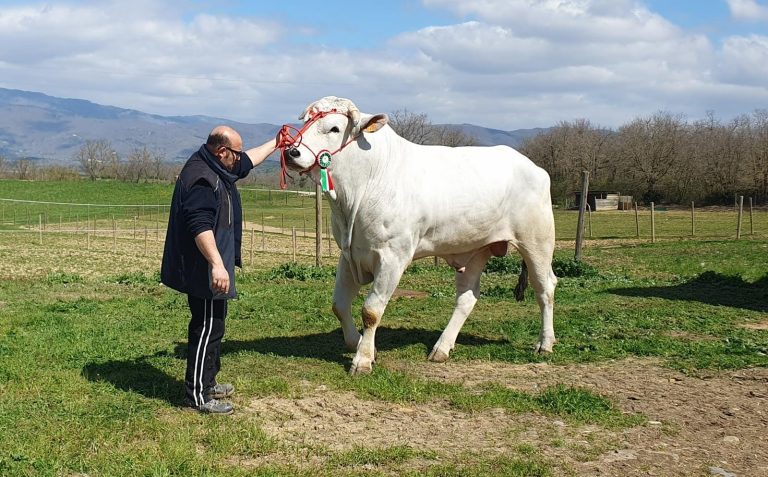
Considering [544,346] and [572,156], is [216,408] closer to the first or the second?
[544,346]

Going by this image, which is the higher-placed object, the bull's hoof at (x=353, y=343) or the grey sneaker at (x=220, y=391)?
the bull's hoof at (x=353, y=343)

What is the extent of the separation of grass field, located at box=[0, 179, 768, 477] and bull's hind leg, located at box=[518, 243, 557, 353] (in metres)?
0.28

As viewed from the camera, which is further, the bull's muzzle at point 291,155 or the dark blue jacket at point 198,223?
the bull's muzzle at point 291,155

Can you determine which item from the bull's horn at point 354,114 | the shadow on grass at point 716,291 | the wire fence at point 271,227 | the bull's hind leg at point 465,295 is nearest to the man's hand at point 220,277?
the bull's horn at point 354,114

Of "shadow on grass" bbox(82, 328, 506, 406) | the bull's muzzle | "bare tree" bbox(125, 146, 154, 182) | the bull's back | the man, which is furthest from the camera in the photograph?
"bare tree" bbox(125, 146, 154, 182)

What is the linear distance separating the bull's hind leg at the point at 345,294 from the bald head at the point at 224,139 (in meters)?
1.95

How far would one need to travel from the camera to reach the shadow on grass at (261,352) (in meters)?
6.89

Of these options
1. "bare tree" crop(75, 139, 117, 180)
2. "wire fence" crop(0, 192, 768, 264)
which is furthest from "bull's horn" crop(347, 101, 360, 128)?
"bare tree" crop(75, 139, 117, 180)

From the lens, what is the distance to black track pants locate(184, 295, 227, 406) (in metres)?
6.21

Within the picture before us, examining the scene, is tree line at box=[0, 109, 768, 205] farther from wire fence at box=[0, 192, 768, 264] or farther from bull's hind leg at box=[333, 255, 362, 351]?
bull's hind leg at box=[333, 255, 362, 351]

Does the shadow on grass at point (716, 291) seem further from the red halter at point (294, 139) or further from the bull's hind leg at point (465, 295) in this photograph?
the red halter at point (294, 139)

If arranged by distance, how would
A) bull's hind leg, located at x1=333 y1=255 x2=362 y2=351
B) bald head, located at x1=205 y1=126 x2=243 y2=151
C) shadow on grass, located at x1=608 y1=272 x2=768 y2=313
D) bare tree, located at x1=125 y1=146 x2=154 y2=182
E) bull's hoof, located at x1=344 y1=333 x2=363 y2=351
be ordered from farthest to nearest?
bare tree, located at x1=125 y1=146 x2=154 y2=182
shadow on grass, located at x1=608 y1=272 x2=768 y2=313
bull's hoof, located at x1=344 y1=333 x2=363 y2=351
bull's hind leg, located at x1=333 y1=255 x2=362 y2=351
bald head, located at x1=205 y1=126 x2=243 y2=151

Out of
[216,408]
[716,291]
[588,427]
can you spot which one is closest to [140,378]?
[216,408]

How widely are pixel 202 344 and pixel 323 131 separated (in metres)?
2.34
